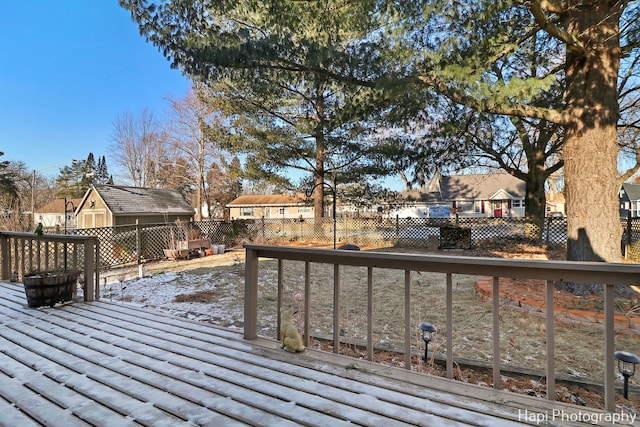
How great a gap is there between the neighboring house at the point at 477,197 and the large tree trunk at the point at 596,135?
2066 cm

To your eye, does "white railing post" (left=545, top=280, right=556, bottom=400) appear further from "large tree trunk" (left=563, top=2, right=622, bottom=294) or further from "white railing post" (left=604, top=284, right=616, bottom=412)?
"large tree trunk" (left=563, top=2, right=622, bottom=294)

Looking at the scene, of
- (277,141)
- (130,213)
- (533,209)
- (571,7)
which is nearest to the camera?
(571,7)

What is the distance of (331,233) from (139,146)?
16083mm

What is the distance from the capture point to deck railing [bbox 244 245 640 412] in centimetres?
148

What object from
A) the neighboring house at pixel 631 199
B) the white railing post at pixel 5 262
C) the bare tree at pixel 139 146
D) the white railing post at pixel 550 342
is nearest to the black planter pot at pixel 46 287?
the white railing post at pixel 5 262

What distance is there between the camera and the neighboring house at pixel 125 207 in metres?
13.9

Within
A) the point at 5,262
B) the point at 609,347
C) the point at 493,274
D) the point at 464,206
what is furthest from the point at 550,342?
the point at 464,206

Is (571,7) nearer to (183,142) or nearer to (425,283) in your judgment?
(425,283)

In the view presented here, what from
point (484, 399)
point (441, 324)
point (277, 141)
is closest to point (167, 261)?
point (277, 141)

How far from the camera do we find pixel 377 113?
17.9ft

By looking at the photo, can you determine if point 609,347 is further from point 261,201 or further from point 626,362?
point 261,201

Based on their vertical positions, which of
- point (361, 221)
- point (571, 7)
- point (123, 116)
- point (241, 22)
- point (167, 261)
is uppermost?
point (123, 116)

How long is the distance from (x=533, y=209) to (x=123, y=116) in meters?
22.9

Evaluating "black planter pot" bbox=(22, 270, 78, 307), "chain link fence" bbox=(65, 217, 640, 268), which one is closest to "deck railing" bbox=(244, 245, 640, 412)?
"black planter pot" bbox=(22, 270, 78, 307)
